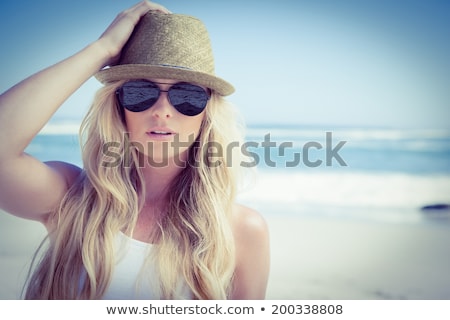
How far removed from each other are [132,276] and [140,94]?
38.0 inches

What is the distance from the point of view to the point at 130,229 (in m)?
2.59

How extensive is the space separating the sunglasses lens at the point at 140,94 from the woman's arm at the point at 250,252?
2.63 ft

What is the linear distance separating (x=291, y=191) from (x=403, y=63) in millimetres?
1920

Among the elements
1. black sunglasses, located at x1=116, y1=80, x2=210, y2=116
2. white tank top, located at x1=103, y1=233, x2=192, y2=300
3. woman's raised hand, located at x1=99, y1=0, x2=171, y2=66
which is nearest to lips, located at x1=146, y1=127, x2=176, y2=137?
black sunglasses, located at x1=116, y1=80, x2=210, y2=116

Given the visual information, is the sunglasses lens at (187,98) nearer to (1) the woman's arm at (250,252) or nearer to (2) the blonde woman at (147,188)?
(2) the blonde woman at (147,188)

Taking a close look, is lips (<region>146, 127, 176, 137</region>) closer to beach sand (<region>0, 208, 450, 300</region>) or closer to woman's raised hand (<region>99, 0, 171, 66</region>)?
woman's raised hand (<region>99, 0, 171, 66</region>)

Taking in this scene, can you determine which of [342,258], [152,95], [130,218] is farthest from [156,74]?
Answer: [342,258]

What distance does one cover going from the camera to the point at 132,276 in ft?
8.21

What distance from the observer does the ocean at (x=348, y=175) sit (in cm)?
471

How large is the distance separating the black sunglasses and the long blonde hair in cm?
13

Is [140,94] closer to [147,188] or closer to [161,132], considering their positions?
[161,132]

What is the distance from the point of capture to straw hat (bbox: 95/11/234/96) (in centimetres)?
248

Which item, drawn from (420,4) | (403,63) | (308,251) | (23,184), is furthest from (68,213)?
(403,63)
